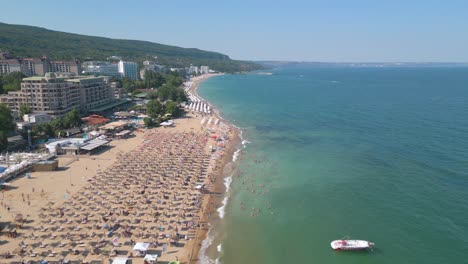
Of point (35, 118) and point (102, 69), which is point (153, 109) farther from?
point (102, 69)

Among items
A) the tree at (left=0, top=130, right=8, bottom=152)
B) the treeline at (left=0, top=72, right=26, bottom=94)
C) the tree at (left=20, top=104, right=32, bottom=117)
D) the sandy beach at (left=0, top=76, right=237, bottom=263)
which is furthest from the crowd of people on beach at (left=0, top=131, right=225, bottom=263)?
the treeline at (left=0, top=72, right=26, bottom=94)

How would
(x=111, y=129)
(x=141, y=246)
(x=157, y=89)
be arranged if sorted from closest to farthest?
(x=141, y=246) → (x=111, y=129) → (x=157, y=89)

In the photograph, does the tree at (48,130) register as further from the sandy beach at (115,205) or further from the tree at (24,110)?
the sandy beach at (115,205)

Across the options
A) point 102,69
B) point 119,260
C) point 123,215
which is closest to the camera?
point 119,260

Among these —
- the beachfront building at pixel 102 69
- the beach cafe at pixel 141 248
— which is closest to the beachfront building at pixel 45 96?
the beach cafe at pixel 141 248

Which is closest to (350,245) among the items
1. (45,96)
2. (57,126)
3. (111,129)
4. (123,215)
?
(123,215)

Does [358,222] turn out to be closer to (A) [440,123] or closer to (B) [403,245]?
(B) [403,245]
